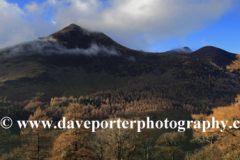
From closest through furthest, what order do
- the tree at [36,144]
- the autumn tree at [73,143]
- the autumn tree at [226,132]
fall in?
the autumn tree at [226,132] < the autumn tree at [73,143] < the tree at [36,144]

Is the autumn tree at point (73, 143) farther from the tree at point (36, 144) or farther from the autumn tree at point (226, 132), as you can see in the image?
the autumn tree at point (226, 132)

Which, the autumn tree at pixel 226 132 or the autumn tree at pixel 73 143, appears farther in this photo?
the autumn tree at pixel 73 143

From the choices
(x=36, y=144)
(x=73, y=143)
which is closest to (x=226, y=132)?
(x=73, y=143)

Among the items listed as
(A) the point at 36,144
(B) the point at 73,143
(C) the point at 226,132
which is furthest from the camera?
(A) the point at 36,144

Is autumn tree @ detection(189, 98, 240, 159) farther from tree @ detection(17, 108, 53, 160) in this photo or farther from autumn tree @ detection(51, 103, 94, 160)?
tree @ detection(17, 108, 53, 160)

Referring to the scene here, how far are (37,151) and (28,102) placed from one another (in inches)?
8015

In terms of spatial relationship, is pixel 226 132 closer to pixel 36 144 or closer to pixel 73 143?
pixel 73 143

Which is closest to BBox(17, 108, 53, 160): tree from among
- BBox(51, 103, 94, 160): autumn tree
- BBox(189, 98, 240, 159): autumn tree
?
BBox(51, 103, 94, 160): autumn tree

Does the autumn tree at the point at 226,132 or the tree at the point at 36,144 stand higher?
the autumn tree at the point at 226,132

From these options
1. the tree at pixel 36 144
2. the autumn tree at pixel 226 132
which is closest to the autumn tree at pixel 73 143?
the tree at pixel 36 144

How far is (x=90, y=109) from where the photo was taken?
187 metres

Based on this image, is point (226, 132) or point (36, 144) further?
point (36, 144)

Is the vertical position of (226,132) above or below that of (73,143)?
above

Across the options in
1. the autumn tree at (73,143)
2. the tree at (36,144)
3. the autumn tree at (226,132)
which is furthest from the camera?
the tree at (36,144)
